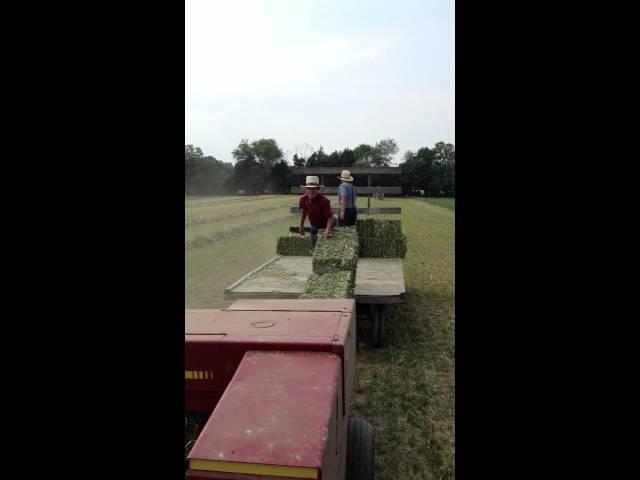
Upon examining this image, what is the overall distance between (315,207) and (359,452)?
4.64 meters

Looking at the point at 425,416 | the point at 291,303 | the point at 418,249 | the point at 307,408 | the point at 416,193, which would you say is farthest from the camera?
the point at 416,193

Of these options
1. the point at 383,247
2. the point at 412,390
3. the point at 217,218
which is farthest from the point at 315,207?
the point at 217,218

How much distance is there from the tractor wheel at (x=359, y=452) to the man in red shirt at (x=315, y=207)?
3833mm

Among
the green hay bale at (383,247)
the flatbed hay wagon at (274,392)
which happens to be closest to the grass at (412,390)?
the flatbed hay wagon at (274,392)

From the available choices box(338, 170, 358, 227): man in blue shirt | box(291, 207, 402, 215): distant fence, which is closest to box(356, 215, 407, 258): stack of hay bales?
box(338, 170, 358, 227): man in blue shirt

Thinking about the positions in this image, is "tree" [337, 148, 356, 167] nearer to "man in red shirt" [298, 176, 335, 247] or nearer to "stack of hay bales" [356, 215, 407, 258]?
"stack of hay bales" [356, 215, 407, 258]

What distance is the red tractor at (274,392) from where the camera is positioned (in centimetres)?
162

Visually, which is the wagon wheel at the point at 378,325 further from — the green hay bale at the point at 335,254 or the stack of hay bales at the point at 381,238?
the stack of hay bales at the point at 381,238

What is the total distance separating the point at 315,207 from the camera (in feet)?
23.7
